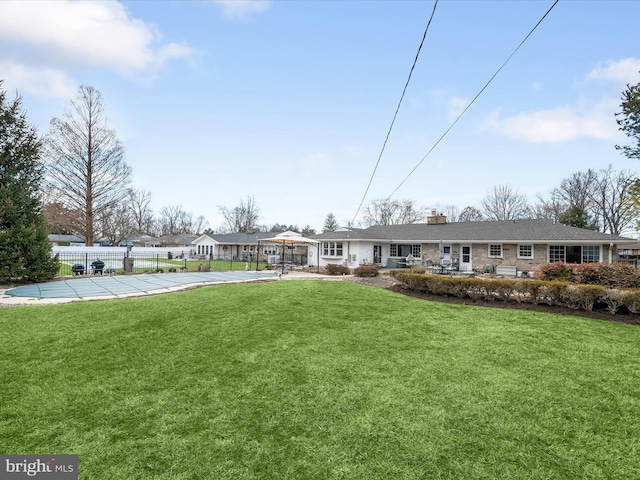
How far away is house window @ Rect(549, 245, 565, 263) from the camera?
19484 millimetres

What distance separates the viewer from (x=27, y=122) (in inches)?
566

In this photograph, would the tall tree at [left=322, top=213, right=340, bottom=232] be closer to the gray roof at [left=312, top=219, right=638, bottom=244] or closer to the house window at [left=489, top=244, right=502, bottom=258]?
the gray roof at [left=312, top=219, right=638, bottom=244]

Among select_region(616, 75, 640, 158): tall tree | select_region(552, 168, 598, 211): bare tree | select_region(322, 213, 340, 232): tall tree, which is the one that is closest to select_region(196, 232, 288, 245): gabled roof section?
select_region(322, 213, 340, 232): tall tree

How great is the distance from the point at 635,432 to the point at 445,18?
6920 millimetres

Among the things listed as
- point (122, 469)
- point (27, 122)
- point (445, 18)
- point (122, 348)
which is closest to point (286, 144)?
point (27, 122)

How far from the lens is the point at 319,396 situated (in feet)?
12.3

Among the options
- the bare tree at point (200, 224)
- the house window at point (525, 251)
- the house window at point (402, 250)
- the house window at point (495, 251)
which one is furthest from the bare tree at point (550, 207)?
the bare tree at point (200, 224)

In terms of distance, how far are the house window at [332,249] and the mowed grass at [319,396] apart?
60.3 feet

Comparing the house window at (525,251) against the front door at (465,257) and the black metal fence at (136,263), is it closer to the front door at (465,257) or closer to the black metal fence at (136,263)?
the front door at (465,257)

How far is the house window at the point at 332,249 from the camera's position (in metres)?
25.4

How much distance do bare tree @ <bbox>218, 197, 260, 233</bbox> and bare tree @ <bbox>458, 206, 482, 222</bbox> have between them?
37749 mm

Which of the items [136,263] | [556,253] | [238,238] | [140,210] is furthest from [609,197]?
[140,210]

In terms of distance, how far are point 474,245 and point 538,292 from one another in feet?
48.5

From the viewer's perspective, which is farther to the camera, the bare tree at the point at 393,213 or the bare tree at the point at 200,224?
the bare tree at the point at 200,224
